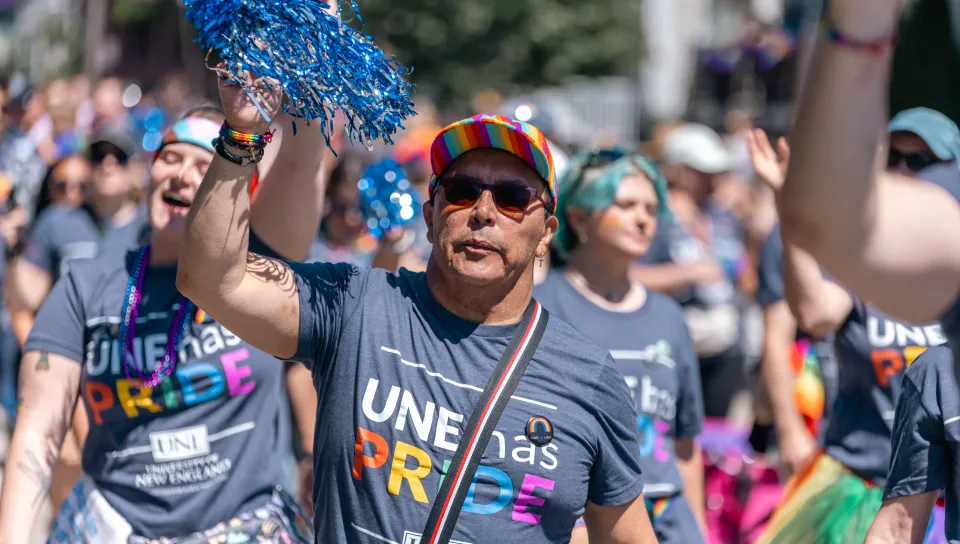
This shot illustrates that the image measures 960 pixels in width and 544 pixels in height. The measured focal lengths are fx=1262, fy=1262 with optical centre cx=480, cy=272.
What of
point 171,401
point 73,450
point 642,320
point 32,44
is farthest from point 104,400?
point 32,44

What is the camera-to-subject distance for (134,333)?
142 inches

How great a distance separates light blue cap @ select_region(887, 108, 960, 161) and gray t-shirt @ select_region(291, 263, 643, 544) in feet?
4.09

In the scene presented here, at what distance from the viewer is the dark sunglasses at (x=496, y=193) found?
9.70ft

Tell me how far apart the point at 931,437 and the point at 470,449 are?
1177mm

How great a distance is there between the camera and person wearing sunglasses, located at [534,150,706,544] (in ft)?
14.6

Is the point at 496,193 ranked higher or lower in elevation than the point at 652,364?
higher

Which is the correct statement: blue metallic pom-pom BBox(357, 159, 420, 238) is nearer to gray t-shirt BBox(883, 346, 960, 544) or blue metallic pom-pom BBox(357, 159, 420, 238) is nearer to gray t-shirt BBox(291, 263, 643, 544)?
gray t-shirt BBox(291, 263, 643, 544)

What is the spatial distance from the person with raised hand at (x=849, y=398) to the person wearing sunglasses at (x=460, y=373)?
1535 mm

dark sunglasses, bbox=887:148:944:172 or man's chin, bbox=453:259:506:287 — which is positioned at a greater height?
dark sunglasses, bbox=887:148:944:172

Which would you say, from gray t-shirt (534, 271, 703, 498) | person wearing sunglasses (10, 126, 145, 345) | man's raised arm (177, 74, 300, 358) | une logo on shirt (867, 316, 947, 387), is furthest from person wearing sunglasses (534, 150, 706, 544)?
person wearing sunglasses (10, 126, 145, 345)

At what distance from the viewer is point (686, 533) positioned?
447 cm

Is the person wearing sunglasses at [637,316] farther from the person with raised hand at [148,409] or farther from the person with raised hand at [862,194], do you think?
the person with raised hand at [862,194]

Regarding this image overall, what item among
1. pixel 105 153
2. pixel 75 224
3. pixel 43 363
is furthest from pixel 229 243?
pixel 75 224

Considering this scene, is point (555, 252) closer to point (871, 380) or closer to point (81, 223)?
point (871, 380)
